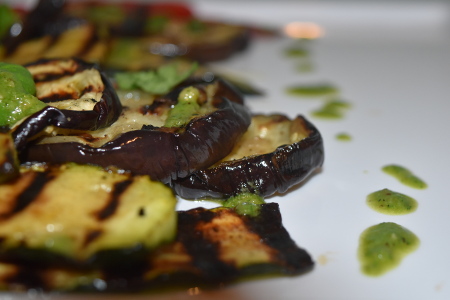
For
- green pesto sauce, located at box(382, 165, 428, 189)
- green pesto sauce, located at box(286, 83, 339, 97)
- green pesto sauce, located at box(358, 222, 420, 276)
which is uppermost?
green pesto sauce, located at box(286, 83, 339, 97)

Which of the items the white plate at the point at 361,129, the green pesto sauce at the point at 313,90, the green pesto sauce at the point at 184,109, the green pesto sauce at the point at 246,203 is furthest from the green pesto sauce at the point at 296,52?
the green pesto sauce at the point at 246,203

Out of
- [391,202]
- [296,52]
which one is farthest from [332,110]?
[296,52]

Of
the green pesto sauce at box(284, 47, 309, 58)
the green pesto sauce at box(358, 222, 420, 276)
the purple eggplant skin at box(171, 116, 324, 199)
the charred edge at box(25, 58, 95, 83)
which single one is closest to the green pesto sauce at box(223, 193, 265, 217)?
the purple eggplant skin at box(171, 116, 324, 199)

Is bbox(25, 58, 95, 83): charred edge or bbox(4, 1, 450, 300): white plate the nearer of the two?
bbox(4, 1, 450, 300): white plate

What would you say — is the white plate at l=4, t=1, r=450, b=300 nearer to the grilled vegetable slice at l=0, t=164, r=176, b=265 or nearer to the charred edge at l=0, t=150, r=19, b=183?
the grilled vegetable slice at l=0, t=164, r=176, b=265

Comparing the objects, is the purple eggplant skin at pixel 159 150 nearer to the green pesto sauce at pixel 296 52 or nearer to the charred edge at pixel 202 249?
the charred edge at pixel 202 249

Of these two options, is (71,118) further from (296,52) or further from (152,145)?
(296,52)

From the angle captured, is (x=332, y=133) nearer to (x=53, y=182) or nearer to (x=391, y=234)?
(x=391, y=234)

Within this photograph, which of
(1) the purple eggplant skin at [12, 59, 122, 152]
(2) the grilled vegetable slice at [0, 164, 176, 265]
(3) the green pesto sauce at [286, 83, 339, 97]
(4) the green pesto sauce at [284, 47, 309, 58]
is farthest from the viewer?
(4) the green pesto sauce at [284, 47, 309, 58]
